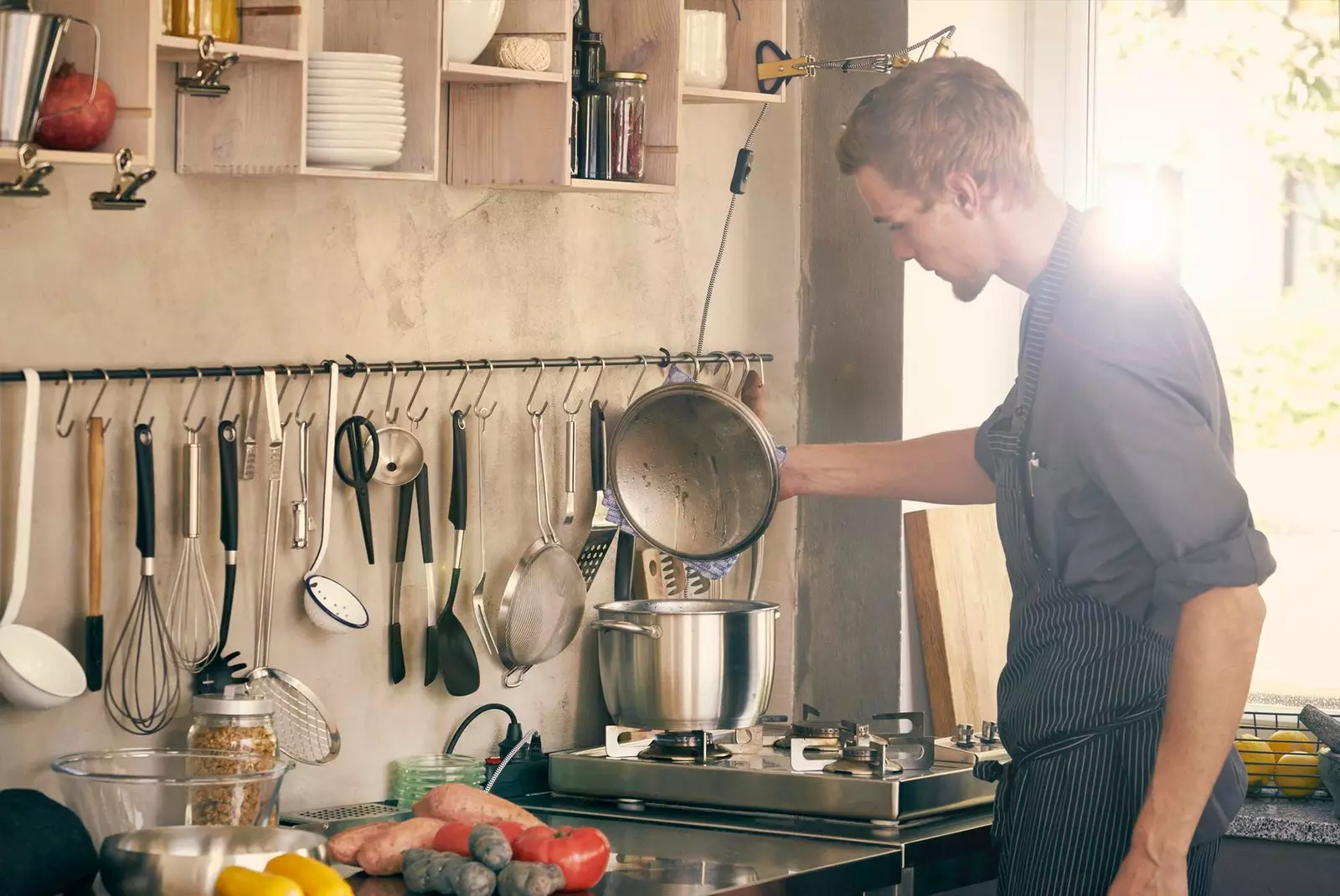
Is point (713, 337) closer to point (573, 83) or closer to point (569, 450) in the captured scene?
point (569, 450)

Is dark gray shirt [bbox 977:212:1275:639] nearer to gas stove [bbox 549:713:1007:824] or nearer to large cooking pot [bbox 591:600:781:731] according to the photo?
gas stove [bbox 549:713:1007:824]

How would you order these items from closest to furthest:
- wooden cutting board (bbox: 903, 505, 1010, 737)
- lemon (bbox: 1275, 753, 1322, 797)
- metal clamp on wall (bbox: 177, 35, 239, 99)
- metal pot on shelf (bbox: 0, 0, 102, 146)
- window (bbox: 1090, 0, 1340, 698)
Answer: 1. metal pot on shelf (bbox: 0, 0, 102, 146)
2. metal clamp on wall (bbox: 177, 35, 239, 99)
3. lemon (bbox: 1275, 753, 1322, 797)
4. wooden cutting board (bbox: 903, 505, 1010, 737)
5. window (bbox: 1090, 0, 1340, 698)

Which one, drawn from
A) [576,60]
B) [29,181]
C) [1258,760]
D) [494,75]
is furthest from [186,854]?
[1258,760]

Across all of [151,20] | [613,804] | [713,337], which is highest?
[151,20]

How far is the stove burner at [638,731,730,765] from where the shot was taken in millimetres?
2463

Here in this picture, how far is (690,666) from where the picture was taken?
2.47 meters

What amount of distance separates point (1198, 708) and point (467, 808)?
860mm

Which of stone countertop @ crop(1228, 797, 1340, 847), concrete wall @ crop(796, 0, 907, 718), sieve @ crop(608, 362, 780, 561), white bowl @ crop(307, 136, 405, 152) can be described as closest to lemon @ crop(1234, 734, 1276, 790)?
stone countertop @ crop(1228, 797, 1340, 847)

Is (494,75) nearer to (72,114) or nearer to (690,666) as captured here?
(72,114)

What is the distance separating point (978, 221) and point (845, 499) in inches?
40.1

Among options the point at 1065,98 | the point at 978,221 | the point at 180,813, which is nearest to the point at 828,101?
the point at 1065,98

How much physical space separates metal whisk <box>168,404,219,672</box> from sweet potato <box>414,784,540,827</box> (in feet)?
1.13

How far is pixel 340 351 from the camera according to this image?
2375 millimetres

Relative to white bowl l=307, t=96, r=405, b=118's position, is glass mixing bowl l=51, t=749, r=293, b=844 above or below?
below
